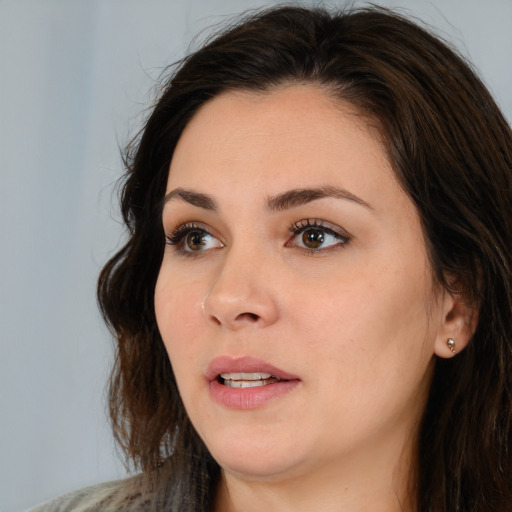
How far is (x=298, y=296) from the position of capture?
5.65ft

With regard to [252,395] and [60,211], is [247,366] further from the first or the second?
[60,211]

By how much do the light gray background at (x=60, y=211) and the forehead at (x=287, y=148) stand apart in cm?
111

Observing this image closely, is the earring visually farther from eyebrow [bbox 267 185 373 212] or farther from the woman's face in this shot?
eyebrow [bbox 267 185 373 212]

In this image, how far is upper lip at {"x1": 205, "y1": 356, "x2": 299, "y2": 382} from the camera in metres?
1.71

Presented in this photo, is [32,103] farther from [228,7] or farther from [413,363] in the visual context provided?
[413,363]

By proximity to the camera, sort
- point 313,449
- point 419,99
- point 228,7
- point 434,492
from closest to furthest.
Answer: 1. point 313,449
2. point 419,99
3. point 434,492
4. point 228,7

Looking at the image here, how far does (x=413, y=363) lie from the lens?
1836mm

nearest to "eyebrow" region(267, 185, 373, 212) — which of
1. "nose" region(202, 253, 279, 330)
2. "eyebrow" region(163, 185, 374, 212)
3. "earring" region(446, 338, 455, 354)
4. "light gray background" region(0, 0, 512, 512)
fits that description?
"eyebrow" region(163, 185, 374, 212)

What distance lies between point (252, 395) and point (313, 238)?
287 mm

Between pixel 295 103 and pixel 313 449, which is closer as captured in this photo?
pixel 313 449

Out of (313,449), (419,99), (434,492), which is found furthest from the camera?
(434,492)

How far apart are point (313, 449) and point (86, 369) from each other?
4.58 ft

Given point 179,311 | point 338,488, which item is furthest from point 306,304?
point 338,488

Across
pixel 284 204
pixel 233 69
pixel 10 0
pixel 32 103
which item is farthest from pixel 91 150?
pixel 284 204
